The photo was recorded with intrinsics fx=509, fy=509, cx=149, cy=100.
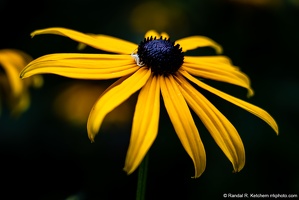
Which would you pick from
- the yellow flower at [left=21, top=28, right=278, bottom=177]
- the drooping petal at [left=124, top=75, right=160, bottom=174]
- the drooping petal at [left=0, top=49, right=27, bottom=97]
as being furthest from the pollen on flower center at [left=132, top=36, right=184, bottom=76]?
the drooping petal at [left=0, top=49, right=27, bottom=97]

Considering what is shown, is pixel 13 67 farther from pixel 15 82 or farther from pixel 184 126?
pixel 184 126

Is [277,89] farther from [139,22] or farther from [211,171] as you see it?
[139,22]

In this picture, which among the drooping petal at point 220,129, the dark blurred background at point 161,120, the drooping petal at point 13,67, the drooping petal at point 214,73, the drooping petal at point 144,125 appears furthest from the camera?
the dark blurred background at point 161,120

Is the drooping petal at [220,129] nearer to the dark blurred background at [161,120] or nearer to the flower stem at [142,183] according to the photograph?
the flower stem at [142,183]

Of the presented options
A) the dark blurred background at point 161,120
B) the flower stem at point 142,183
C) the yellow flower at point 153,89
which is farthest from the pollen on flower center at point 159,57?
the dark blurred background at point 161,120

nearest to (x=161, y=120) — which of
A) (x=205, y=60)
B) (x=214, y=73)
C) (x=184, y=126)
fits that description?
(x=205, y=60)

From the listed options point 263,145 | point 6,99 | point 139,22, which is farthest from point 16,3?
point 263,145
